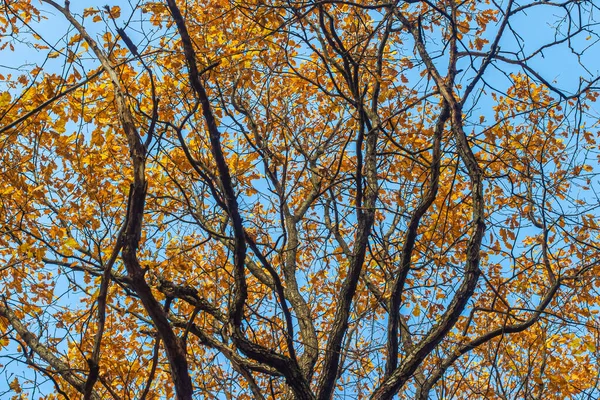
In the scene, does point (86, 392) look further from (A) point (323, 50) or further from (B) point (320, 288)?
(A) point (323, 50)

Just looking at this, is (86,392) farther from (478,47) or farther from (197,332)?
(478,47)

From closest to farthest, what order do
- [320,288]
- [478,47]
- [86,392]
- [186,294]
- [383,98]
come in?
[86,392] → [186,294] → [478,47] → [383,98] → [320,288]

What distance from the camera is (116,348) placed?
7.43m

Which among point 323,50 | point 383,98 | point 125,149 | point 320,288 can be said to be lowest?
point 320,288

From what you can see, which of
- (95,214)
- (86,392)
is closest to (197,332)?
(86,392)

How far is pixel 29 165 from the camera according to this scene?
6820mm

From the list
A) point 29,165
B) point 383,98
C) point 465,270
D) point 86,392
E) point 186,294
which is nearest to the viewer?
point 86,392

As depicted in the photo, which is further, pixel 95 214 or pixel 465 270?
pixel 95 214

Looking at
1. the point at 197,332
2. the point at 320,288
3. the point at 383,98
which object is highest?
the point at 383,98

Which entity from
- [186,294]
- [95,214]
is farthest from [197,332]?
[95,214]

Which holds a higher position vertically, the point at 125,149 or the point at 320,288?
the point at 125,149

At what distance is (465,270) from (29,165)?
209 inches

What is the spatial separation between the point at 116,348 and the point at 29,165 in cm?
262

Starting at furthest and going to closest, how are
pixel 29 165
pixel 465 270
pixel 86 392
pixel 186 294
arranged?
pixel 29 165 → pixel 186 294 → pixel 465 270 → pixel 86 392
